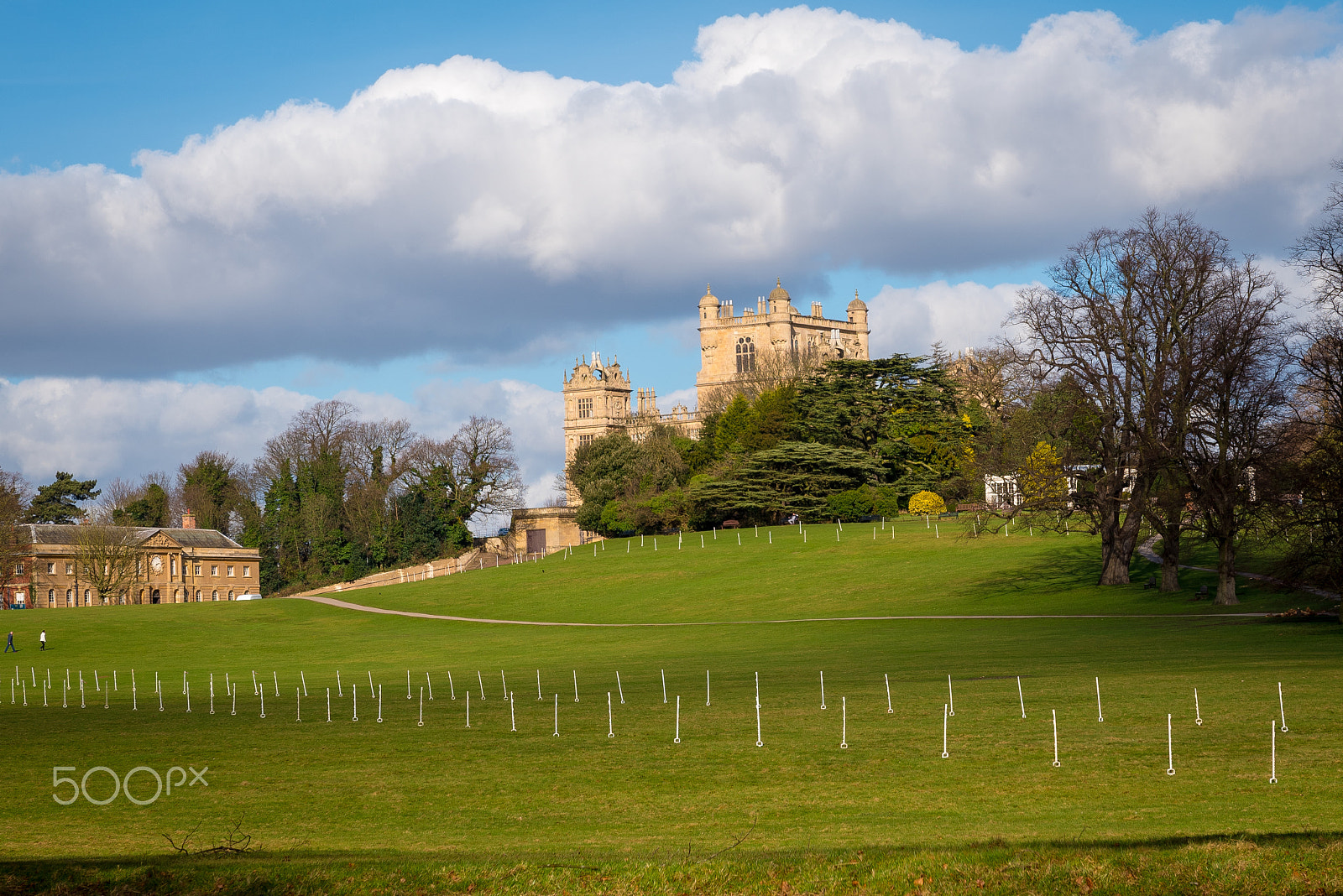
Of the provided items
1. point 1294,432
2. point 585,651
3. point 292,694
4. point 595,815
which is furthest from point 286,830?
point 1294,432

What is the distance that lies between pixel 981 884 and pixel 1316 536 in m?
34.7

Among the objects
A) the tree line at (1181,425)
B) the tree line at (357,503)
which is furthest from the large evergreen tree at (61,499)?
the tree line at (1181,425)

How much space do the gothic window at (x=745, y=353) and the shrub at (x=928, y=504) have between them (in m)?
58.3

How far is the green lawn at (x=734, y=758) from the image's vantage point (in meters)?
13.1

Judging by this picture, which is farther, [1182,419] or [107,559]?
[107,559]

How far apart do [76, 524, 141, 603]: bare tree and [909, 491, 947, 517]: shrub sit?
53.4 meters

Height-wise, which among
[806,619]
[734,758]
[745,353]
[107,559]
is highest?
[745,353]

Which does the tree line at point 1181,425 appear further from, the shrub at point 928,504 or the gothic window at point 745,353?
the gothic window at point 745,353

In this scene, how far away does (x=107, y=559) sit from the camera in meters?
87.8

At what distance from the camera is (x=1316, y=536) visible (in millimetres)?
40969

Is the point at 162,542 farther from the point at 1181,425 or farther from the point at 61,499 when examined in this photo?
the point at 1181,425

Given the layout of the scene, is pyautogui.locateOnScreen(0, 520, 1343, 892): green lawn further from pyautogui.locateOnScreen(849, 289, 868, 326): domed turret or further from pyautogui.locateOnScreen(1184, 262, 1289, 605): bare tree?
pyautogui.locateOnScreen(849, 289, 868, 326): domed turret

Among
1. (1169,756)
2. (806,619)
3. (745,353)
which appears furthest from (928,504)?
(1169,756)

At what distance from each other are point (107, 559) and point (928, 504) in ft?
181
